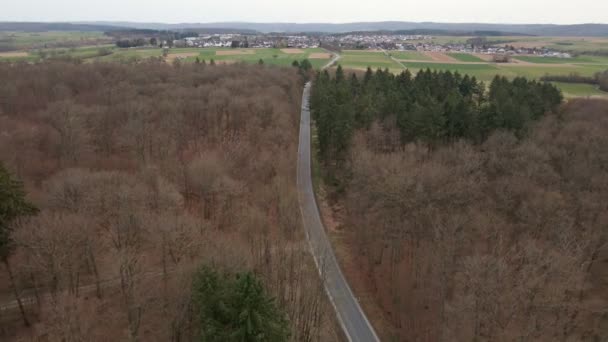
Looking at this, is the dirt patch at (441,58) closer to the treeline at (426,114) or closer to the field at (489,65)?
the field at (489,65)

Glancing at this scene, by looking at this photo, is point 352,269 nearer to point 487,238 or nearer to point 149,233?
point 487,238

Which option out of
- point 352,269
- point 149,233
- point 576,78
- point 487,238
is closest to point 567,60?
point 576,78

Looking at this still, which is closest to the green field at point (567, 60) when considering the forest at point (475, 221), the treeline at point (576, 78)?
the treeline at point (576, 78)

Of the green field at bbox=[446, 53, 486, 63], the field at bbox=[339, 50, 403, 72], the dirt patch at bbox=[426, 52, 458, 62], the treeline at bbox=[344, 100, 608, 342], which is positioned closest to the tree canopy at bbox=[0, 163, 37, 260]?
the treeline at bbox=[344, 100, 608, 342]

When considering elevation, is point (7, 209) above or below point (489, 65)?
below

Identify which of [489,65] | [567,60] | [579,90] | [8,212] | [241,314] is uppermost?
[567,60]
